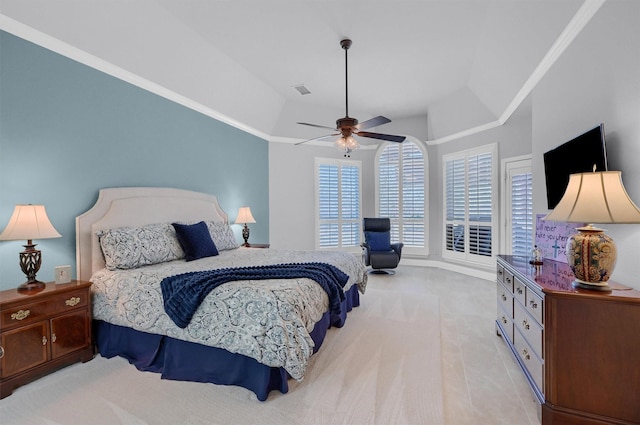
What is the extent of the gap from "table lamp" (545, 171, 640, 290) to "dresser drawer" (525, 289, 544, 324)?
0.24m

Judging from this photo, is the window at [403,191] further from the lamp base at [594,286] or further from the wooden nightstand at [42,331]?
the wooden nightstand at [42,331]

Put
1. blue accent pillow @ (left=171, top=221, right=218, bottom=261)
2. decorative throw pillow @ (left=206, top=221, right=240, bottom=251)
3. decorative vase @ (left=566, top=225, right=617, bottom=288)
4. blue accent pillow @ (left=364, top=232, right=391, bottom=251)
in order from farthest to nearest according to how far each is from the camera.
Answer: blue accent pillow @ (left=364, top=232, right=391, bottom=251), decorative throw pillow @ (left=206, top=221, right=240, bottom=251), blue accent pillow @ (left=171, top=221, right=218, bottom=261), decorative vase @ (left=566, top=225, right=617, bottom=288)

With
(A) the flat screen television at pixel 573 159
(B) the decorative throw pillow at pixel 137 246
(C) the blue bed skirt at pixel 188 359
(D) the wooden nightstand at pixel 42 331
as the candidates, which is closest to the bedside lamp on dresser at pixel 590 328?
(A) the flat screen television at pixel 573 159

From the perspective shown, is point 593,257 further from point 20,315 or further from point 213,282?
point 20,315

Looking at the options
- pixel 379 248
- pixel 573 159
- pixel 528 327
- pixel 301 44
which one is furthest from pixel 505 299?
pixel 301 44

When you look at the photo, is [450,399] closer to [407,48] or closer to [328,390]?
[328,390]

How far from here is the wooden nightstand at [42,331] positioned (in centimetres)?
212

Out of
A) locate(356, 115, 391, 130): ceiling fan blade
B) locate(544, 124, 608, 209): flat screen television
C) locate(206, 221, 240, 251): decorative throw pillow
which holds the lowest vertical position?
locate(206, 221, 240, 251): decorative throw pillow

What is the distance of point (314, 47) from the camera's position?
3734 mm

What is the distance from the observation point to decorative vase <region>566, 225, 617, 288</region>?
1.71 m

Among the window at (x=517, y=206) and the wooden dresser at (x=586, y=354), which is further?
the window at (x=517, y=206)

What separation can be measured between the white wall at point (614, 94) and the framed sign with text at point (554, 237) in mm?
370

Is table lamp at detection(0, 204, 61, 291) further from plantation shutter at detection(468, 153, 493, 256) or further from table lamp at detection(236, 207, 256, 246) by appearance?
plantation shutter at detection(468, 153, 493, 256)

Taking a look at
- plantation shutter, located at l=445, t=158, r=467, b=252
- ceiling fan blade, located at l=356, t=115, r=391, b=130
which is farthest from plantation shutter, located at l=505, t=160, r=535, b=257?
ceiling fan blade, located at l=356, t=115, r=391, b=130
